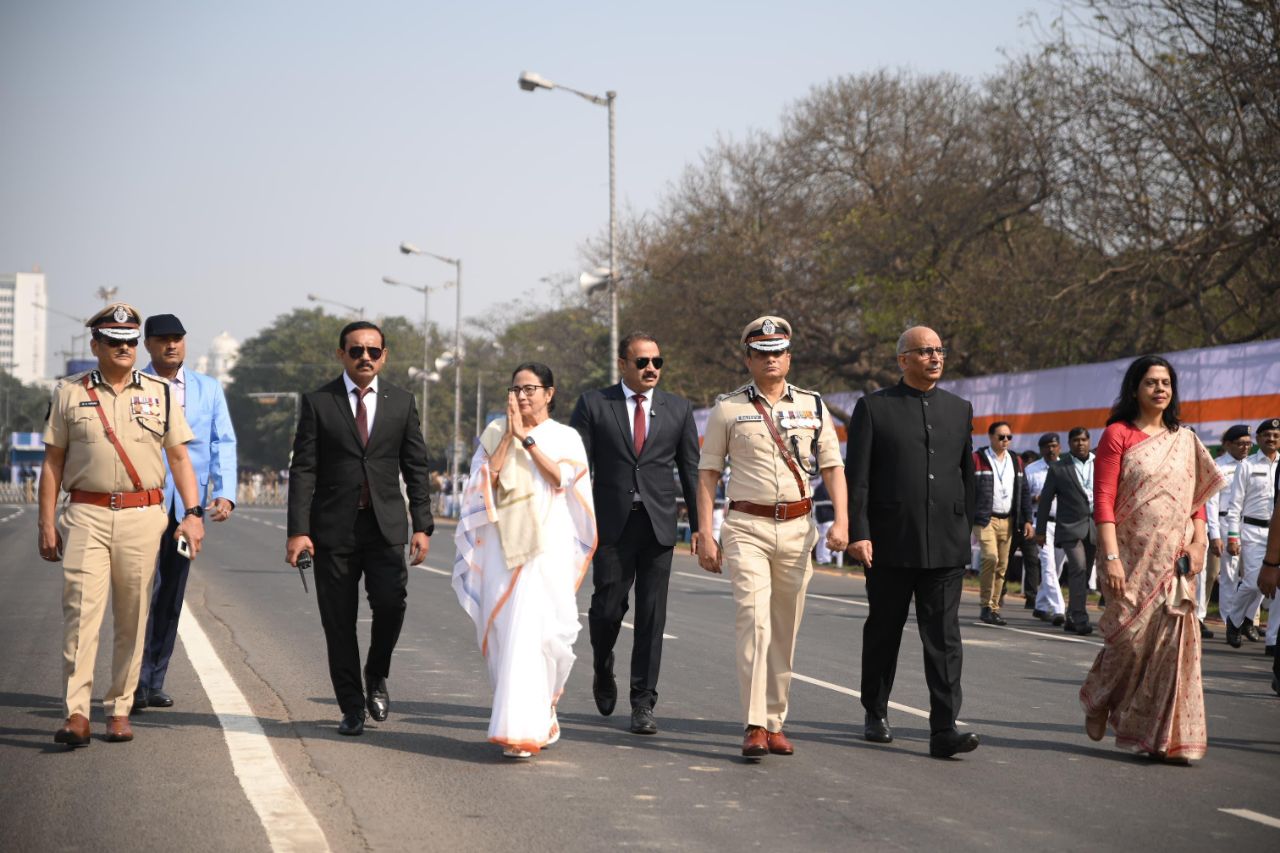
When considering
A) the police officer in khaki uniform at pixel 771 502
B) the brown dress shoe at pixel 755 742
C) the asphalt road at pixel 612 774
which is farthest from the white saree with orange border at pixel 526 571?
the brown dress shoe at pixel 755 742

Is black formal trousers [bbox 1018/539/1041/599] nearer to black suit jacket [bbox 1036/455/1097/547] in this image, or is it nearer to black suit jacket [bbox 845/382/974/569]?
black suit jacket [bbox 1036/455/1097/547]

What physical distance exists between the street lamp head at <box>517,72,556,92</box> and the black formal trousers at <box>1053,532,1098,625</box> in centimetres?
1888

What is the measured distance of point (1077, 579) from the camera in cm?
1555

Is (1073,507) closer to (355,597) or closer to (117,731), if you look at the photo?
(355,597)

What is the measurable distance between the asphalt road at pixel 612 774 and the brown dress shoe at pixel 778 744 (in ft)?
0.22

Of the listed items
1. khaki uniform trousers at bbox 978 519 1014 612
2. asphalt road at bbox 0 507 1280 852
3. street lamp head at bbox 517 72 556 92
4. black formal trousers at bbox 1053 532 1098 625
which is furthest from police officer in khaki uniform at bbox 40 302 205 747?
street lamp head at bbox 517 72 556 92

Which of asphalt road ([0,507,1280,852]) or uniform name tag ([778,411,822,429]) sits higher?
uniform name tag ([778,411,822,429])

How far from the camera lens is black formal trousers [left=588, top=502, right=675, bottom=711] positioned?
8625 millimetres

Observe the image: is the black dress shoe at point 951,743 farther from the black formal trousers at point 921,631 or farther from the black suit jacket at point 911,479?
the black suit jacket at point 911,479

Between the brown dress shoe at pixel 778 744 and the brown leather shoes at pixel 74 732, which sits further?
the brown dress shoe at pixel 778 744

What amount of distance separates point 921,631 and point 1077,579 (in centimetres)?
780

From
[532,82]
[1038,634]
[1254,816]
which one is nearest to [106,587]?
[1254,816]

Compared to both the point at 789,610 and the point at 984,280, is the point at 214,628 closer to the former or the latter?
the point at 789,610

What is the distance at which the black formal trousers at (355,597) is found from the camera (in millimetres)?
8234
